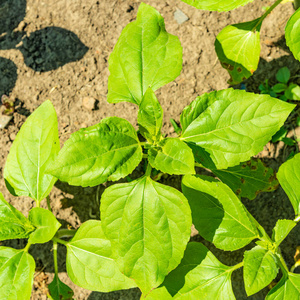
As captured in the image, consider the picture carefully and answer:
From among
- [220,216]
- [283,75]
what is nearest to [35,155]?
[220,216]

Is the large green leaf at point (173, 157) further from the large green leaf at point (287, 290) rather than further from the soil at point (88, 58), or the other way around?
the soil at point (88, 58)

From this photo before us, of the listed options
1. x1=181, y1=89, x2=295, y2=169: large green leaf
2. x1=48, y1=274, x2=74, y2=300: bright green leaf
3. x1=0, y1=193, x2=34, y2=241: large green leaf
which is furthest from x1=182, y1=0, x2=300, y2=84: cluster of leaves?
x1=48, y1=274, x2=74, y2=300: bright green leaf

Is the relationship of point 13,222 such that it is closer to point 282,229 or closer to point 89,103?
point 89,103

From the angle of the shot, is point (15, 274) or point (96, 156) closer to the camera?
point (96, 156)

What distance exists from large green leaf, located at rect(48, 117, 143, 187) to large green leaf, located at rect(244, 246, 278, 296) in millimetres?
896

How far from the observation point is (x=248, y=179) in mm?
2635

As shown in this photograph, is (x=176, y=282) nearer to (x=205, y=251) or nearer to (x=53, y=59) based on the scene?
(x=205, y=251)

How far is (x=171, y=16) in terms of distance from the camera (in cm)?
326

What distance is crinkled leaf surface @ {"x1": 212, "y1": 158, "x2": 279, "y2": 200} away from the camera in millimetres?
2627

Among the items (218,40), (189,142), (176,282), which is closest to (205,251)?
(176,282)

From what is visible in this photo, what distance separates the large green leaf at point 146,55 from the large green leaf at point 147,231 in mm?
705

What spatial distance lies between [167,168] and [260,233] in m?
0.95

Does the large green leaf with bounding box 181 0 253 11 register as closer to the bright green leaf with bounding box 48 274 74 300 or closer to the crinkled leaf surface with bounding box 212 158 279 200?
the crinkled leaf surface with bounding box 212 158 279 200

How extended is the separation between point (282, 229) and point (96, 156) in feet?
4.07
